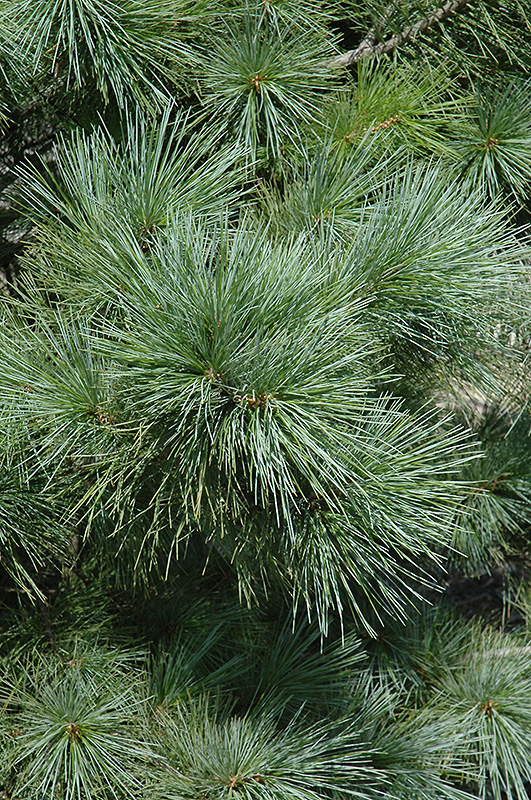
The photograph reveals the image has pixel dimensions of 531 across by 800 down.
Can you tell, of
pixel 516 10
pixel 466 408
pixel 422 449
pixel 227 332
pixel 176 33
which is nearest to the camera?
pixel 227 332

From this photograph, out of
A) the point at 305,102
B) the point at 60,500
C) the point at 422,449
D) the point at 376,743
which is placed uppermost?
the point at 305,102

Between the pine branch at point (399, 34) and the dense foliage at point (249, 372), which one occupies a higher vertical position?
the pine branch at point (399, 34)

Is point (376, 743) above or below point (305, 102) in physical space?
below

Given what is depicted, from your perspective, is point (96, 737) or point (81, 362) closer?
point (81, 362)

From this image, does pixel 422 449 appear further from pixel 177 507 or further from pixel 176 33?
pixel 176 33

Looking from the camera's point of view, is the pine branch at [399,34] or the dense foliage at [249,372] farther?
the pine branch at [399,34]

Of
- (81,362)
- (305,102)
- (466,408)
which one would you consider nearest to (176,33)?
(305,102)
